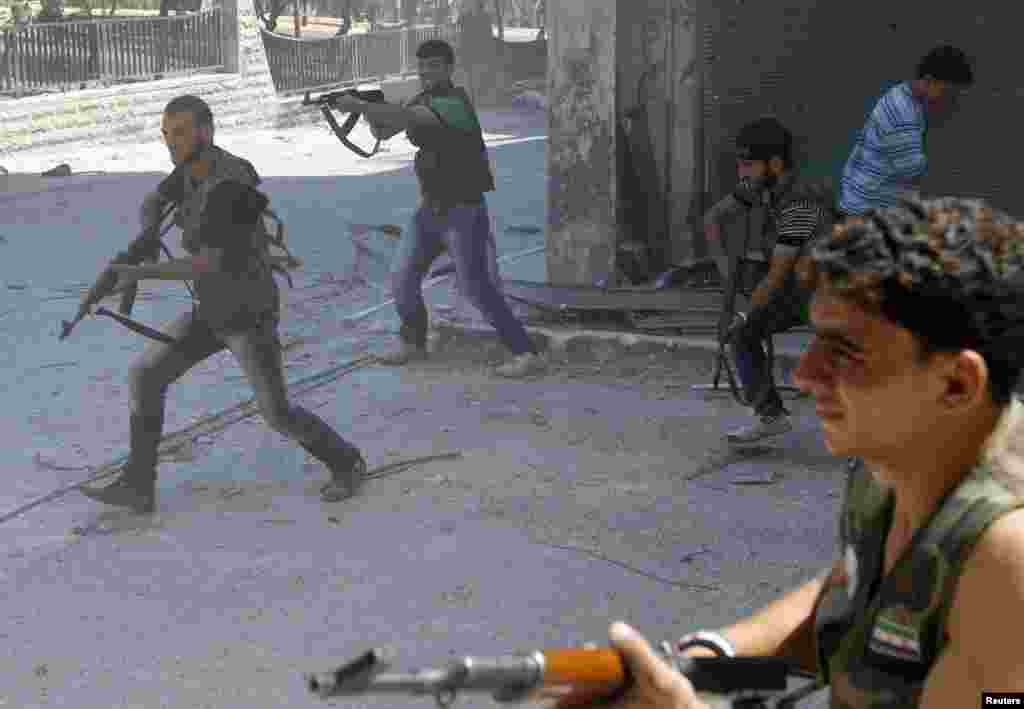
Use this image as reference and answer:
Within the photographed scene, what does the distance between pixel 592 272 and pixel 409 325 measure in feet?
4.11

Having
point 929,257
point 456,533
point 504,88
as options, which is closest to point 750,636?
point 929,257

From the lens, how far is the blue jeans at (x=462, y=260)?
830 cm

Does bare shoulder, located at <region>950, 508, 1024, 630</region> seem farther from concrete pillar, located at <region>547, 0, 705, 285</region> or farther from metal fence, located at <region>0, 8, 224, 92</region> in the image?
metal fence, located at <region>0, 8, 224, 92</region>

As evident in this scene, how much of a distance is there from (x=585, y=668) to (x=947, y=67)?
18.1 ft

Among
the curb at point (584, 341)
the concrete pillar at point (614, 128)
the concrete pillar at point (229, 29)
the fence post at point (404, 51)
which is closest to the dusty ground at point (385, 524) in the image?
→ the curb at point (584, 341)

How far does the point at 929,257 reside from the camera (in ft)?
6.13

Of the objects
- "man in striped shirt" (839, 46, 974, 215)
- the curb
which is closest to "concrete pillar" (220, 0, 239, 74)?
the curb

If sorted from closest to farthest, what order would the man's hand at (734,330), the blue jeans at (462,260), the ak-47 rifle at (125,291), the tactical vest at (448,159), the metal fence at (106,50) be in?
the ak-47 rifle at (125,291), the man's hand at (734,330), the tactical vest at (448,159), the blue jeans at (462,260), the metal fence at (106,50)

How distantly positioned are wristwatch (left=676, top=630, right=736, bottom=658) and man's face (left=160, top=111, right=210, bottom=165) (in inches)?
161

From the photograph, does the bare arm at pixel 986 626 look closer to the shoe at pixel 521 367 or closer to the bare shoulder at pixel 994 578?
the bare shoulder at pixel 994 578

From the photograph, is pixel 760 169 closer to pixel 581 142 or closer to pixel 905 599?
pixel 581 142

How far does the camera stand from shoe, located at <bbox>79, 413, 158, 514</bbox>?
6.16 metres

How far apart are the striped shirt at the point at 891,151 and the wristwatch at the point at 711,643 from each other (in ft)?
15.9

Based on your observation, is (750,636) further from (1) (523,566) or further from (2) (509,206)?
Result: (2) (509,206)
